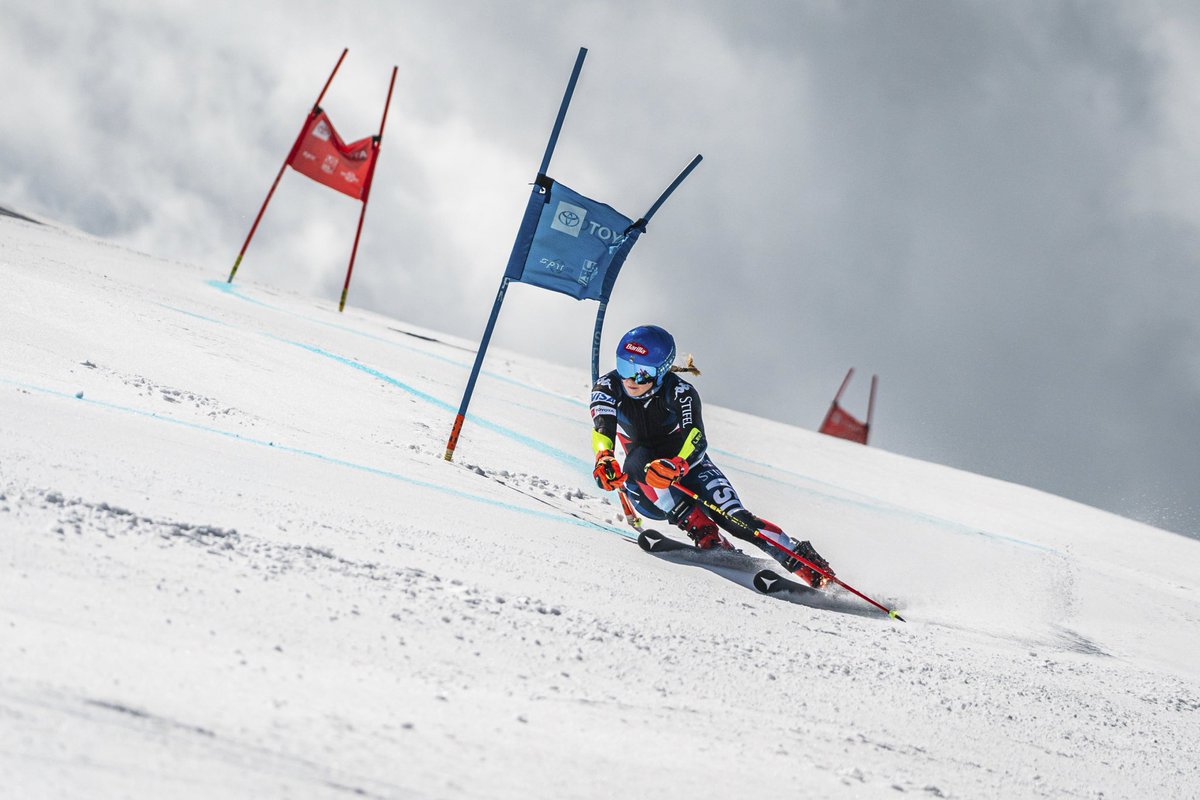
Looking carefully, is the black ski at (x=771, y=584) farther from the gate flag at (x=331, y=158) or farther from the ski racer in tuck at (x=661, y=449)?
the gate flag at (x=331, y=158)

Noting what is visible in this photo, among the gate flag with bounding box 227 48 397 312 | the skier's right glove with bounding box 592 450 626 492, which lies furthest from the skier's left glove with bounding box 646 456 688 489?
the gate flag with bounding box 227 48 397 312

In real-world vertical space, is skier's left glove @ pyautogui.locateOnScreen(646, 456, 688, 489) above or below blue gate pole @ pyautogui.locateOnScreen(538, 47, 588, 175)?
below

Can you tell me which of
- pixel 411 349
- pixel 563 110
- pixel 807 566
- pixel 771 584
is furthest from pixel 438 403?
pixel 771 584

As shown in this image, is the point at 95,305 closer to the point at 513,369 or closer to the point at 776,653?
the point at 776,653

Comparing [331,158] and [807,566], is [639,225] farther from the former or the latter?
[331,158]

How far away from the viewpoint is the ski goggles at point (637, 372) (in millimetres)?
5098

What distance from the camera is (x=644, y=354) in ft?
16.7

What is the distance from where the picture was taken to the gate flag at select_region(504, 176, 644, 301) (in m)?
5.79

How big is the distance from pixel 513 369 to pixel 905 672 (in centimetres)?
1012

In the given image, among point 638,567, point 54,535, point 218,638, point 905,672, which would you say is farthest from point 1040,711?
point 54,535

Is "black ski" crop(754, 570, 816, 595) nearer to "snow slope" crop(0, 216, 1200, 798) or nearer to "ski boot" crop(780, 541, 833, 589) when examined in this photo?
"snow slope" crop(0, 216, 1200, 798)

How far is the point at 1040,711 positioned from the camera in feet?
10.2

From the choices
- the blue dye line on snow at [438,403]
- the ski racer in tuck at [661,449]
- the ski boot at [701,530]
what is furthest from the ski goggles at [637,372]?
the blue dye line on snow at [438,403]

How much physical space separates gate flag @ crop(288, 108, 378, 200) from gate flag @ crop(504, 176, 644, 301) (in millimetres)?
8753
